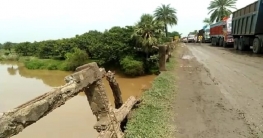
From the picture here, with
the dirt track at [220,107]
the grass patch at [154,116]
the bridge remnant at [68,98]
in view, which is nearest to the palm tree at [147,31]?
the dirt track at [220,107]

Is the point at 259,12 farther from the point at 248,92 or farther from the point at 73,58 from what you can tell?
the point at 73,58

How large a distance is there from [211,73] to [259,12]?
8967 mm

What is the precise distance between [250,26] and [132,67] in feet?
51.7

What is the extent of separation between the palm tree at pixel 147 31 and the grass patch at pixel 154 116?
25019 mm

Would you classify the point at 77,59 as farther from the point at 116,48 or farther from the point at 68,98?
the point at 68,98

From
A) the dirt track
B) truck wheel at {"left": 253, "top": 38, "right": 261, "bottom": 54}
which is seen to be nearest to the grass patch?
the dirt track

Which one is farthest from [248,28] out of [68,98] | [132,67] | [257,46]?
[68,98]

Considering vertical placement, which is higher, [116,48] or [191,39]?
[116,48]

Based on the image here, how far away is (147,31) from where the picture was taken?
111ft

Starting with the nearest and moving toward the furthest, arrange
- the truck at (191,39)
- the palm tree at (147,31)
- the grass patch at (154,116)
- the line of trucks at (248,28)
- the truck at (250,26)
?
1. the grass patch at (154,116)
2. the truck at (250,26)
3. the line of trucks at (248,28)
4. the palm tree at (147,31)
5. the truck at (191,39)

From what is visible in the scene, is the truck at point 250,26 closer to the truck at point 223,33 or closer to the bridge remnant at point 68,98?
the truck at point 223,33

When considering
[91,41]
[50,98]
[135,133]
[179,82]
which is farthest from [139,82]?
[50,98]

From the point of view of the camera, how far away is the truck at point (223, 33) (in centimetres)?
2934

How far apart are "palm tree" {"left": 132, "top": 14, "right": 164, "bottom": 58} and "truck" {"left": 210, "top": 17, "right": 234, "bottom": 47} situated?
732 centimetres
